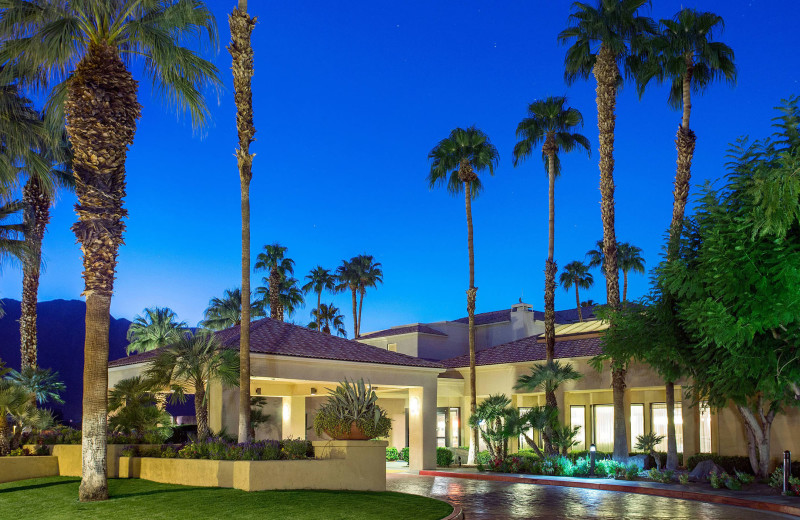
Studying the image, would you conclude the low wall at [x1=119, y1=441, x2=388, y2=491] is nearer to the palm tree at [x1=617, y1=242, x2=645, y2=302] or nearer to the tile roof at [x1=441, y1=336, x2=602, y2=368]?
the tile roof at [x1=441, y1=336, x2=602, y2=368]

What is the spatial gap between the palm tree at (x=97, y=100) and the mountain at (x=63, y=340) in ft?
300

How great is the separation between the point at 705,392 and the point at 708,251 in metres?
5.30

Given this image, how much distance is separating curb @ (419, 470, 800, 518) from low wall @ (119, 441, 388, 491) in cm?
774

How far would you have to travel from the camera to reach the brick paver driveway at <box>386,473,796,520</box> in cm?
1498

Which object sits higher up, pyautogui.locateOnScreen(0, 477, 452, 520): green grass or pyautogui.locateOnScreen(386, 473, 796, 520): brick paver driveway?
pyautogui.locateOnScreen(0, 477, 452, 520): green grass

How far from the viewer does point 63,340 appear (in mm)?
119938

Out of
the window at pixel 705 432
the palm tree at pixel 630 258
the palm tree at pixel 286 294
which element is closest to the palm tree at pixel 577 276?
the palm tree at pixel 630 258

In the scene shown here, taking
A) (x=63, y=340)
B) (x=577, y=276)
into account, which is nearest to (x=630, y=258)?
(x=577, y=276)

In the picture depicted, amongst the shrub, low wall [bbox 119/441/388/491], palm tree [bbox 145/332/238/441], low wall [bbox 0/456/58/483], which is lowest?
the shrub

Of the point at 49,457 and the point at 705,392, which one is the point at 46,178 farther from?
the point at 705,392

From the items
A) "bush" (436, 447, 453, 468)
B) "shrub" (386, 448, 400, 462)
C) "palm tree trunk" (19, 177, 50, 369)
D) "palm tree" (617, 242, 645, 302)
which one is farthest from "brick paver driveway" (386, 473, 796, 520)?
"palm tree" (617, 242, 645, 302)

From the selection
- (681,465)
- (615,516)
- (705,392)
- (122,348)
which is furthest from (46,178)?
(122,348)

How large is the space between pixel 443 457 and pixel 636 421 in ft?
27.2

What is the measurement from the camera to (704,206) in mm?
20219
